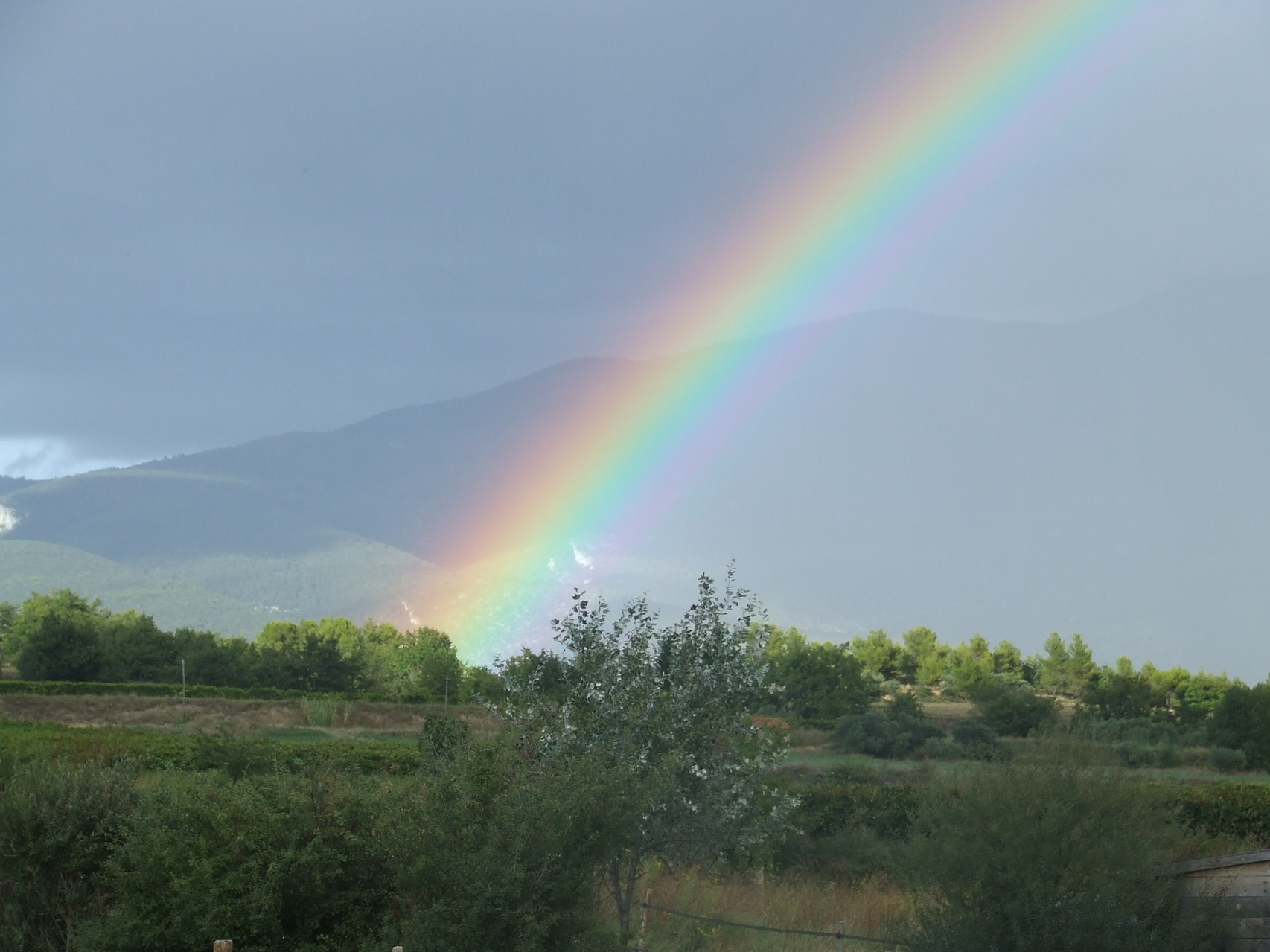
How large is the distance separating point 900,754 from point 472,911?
54767 mm

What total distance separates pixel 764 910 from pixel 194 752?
50.2 feet

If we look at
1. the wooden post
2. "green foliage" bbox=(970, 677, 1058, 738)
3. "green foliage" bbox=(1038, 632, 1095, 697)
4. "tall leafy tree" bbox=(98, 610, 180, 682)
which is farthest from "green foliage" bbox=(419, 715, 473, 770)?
"green foliage" bbox=(1038, 632, 1095, 697)

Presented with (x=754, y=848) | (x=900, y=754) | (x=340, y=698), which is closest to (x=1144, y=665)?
(x=900, y=754)

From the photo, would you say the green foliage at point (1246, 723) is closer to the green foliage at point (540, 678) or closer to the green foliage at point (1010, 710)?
the green foliage at point (1010, 710)

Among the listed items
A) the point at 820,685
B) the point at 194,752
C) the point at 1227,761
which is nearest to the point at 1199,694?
the point at 820,685

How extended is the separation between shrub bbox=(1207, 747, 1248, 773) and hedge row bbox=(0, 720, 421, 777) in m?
40.1

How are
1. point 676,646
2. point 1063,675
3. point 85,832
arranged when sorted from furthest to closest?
1. point 1063,675
2. point 676,646
3. point 85,832

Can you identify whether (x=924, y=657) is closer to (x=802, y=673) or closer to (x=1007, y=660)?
(x=1007, y=660)

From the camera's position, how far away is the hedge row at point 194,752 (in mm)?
18031

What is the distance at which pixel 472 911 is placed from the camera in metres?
9.52

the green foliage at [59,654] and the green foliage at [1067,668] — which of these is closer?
the green foliage at [59,654]

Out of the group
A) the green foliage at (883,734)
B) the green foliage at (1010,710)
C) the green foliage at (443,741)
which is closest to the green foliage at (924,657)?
the green foliage at (1010,710)

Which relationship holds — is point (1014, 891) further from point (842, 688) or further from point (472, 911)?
point (842, 688)

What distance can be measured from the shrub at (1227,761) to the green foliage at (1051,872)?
152ft
